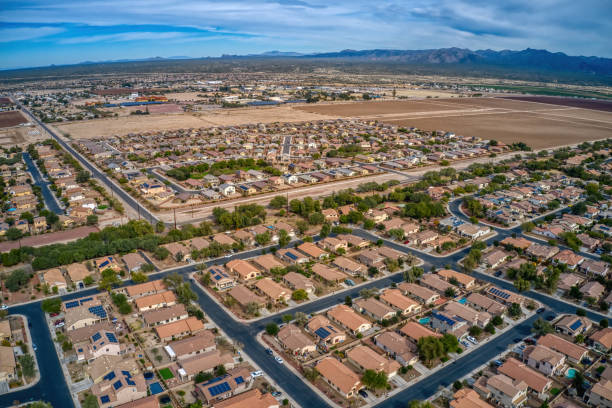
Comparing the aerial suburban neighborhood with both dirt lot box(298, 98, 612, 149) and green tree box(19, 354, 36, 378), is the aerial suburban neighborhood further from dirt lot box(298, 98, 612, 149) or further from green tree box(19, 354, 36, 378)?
dirt lot box(298, 98, 612, 149)

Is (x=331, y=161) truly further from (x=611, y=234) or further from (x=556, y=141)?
(x=556, y=141)

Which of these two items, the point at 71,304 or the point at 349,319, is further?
the point at 71,304

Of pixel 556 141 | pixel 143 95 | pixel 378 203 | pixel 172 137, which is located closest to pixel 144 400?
pixel 378 203

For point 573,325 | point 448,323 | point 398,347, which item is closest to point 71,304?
point 398,347

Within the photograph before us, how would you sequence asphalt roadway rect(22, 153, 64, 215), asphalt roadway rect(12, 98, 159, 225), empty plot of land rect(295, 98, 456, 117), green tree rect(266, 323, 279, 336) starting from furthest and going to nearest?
empty plot of land rect(295, 98, 456, 117) → asphalt roadway rect(22, 153, 64, 215) → asphalt roadway rect(12, 98, 159, 225) → green tree rect(266, 323, 279, 336)

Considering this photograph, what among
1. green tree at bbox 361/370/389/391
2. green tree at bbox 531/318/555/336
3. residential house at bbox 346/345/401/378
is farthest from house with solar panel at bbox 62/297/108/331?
green tree at bbox 531/318/555/336

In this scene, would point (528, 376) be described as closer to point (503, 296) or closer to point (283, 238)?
point (503, 296)
